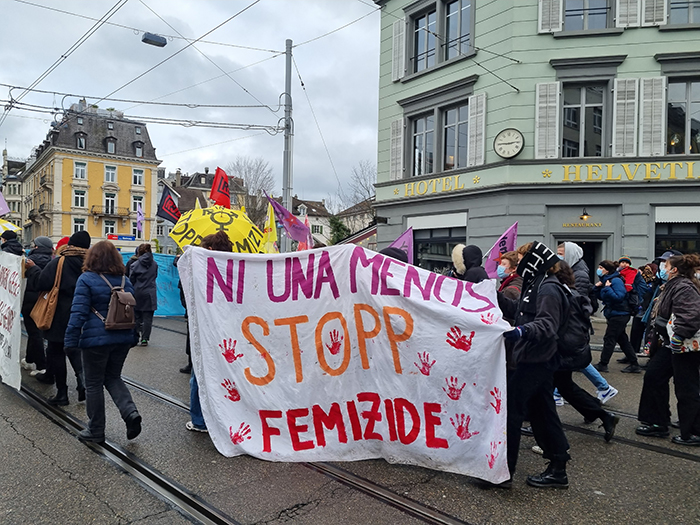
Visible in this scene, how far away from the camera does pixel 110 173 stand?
63438 millimetres

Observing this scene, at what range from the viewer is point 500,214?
16.2 meters

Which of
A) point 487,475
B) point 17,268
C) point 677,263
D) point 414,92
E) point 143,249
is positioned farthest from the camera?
point 414,92

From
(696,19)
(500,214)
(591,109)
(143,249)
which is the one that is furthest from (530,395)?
(696,19)

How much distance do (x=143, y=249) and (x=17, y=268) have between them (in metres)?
3.52

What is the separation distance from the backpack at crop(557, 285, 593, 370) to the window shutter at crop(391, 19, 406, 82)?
1657 cm

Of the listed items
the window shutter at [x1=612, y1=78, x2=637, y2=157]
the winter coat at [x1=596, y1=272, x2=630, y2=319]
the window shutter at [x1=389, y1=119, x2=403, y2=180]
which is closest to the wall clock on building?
the window shutter at [x1=612, y1=78, x2=637, y2=157]

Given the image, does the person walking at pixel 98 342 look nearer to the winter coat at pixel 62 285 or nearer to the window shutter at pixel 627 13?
the winter coat at pixel 62 285

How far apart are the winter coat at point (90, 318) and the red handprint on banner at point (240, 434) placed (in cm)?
139

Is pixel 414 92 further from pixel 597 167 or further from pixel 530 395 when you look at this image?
Answer: pixel 530 395

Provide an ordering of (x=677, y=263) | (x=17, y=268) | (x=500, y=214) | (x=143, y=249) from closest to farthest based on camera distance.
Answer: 1. (x=677, y=263)
2. (x=17, y=268)
3. (x=143, y=249)
4. (x=500, y=214)

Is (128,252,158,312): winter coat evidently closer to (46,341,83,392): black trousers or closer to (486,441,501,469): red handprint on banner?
(46,341,83,392): black trousers

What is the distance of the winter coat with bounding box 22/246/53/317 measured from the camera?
704cm

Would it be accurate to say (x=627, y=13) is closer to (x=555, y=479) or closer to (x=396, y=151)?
(x=396, y=151)

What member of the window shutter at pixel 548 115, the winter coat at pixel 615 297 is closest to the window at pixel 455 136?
the window shutter at pixel 548 115
